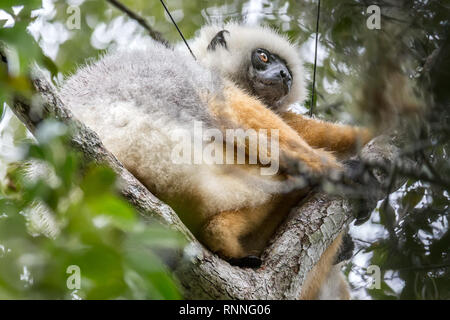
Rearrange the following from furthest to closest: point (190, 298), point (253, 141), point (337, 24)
A: point (337, 24)
point (253, 141)
point (190, 298)

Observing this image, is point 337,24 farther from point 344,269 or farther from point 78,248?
point 78,248

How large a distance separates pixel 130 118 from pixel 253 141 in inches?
36.5

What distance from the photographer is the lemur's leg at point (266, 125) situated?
3.56 meters

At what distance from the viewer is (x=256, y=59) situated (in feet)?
17.5

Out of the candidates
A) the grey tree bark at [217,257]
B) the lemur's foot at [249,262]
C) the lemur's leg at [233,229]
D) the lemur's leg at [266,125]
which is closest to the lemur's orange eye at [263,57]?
the lemur's leg at [266,125]

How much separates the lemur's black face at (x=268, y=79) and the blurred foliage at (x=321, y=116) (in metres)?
0.38

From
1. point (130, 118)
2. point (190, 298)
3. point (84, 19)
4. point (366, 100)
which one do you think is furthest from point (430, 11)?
point (84, 19)

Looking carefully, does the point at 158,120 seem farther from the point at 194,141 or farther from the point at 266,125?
the point at 266,125

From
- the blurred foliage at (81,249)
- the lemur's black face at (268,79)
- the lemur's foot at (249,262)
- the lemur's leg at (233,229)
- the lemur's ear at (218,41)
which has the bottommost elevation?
the lemur's foot at (249,262)

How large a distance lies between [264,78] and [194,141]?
6.71 feet

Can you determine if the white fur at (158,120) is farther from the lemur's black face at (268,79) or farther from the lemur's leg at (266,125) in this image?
the lemur's black face at (268,79)

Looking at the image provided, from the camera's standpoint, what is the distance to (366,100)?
2.58 metres

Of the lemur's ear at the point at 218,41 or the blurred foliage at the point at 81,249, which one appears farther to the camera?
the lemur's ear at the point at 218,41
